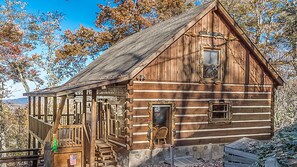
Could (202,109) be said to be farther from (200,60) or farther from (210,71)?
(200,60)

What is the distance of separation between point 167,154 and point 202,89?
11.3ft

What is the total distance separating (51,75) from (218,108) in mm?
19522

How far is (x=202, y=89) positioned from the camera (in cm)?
1366

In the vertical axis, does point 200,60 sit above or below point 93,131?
above

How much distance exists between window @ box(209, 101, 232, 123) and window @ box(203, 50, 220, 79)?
1.34 meters

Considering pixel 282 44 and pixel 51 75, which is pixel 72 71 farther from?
pixel 282 44

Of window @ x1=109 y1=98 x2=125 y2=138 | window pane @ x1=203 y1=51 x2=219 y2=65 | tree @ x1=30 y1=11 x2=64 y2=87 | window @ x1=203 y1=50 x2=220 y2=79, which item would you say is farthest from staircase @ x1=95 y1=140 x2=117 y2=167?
tree @ x1=30 y1=11 x2=64 y2=87

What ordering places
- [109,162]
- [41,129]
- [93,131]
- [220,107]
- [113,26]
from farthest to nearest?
[113,26]
[220,107]
[41,129]
[109,162]
[93,131]

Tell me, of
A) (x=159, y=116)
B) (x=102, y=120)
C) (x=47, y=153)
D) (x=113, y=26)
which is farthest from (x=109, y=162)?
(x=113, y=26)

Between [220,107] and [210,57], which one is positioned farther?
[220,107]

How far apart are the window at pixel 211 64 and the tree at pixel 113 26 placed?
1532cm

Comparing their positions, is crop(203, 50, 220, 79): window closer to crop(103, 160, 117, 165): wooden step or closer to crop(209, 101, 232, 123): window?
crop(209, 101, 232, 123): window

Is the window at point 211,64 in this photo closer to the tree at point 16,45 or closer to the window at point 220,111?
the window at point 220,111

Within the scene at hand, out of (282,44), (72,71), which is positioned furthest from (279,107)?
(72,71)
